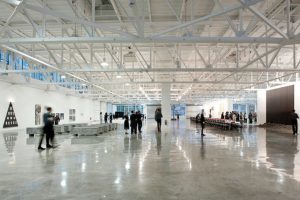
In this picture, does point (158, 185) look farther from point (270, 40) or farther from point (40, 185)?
point (270, 40)

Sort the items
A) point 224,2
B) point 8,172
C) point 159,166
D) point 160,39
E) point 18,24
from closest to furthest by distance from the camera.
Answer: point 8,172, point 159,166, point 160,39, point 224,2, point 18,24

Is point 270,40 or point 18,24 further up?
point 18,24

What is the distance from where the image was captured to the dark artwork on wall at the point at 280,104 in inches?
999

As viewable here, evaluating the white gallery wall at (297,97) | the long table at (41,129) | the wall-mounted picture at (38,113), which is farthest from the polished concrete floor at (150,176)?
the wall-mounted picture at (38,113)

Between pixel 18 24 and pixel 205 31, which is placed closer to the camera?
pixel 18 24

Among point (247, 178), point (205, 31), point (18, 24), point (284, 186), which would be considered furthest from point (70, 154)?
point (205, 31)

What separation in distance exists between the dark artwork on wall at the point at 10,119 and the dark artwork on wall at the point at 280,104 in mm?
23621

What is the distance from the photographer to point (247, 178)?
6.29 meters

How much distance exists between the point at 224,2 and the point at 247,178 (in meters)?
7.24

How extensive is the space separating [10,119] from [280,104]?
79.1 ft

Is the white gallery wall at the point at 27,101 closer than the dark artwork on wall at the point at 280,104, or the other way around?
the white gallery wall at the point at 27,101

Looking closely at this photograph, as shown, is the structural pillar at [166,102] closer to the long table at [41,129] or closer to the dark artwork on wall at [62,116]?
the long table at [41,129]

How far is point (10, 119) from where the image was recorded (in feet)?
78.8

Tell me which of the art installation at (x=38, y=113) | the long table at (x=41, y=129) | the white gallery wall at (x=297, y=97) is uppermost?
the white gallery wall at (x=297, y=97)
